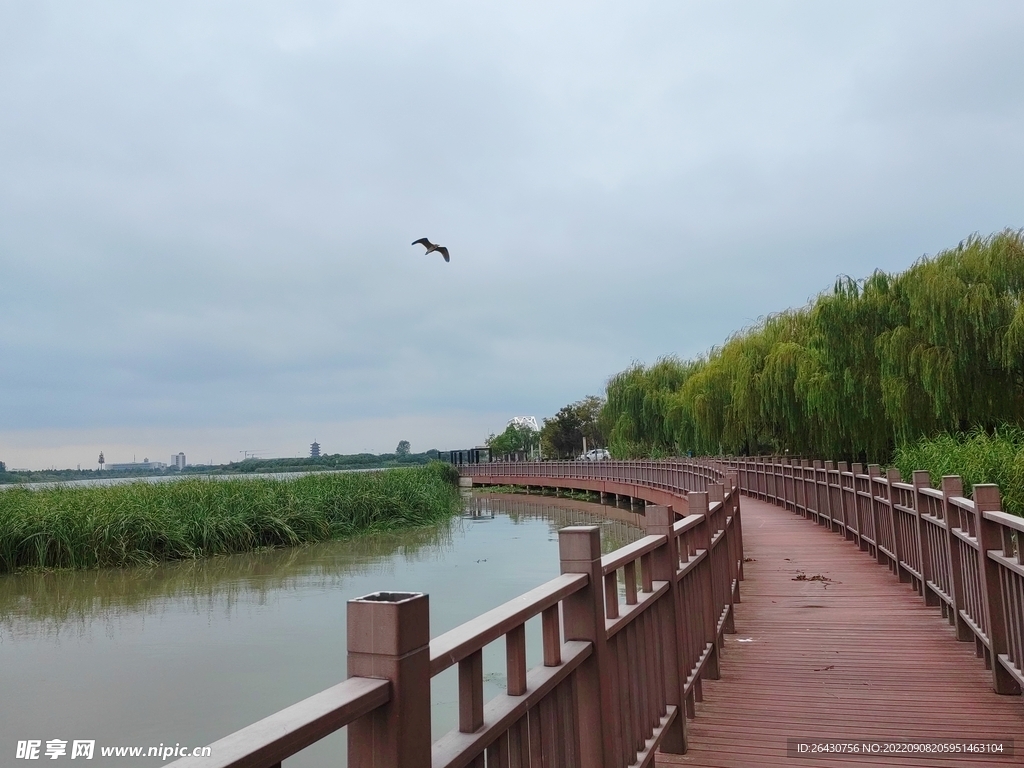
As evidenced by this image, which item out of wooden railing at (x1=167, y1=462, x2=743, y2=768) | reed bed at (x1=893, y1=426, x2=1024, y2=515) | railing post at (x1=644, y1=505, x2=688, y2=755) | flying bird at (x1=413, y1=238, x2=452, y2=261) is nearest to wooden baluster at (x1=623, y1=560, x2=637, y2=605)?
wooden railing at (x1=167, y1=462, x2=743, y2=768)

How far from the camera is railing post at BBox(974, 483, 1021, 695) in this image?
398 cm

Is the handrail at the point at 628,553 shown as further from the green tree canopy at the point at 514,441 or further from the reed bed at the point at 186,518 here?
the green tree canopy at the point at 514,441

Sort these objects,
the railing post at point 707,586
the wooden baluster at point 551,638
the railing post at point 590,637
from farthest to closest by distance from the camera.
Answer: the railing post at point 707,586, the railing post at point 590,637, the wooden baluster at point 551,638

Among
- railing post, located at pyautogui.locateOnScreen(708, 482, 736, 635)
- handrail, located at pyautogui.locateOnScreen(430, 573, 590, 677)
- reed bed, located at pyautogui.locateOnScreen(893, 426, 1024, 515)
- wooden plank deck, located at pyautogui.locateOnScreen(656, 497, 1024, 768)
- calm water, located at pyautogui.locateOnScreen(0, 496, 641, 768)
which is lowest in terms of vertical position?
calm water, located at pyautogui.locateOnScreen(0, 496, 641, 768)

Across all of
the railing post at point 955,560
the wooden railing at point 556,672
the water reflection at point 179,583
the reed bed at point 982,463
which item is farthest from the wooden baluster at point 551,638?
the water reflection at point 179,583

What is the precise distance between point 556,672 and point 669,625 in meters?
1.46

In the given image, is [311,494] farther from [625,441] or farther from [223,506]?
[625,441]

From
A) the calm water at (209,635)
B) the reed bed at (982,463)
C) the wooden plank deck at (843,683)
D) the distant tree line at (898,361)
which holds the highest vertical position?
the distant tree line at (898,361)

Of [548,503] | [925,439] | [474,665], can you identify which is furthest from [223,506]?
[548,503]

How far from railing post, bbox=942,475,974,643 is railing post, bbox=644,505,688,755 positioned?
91.4 inches

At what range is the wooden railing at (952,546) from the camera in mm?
3824

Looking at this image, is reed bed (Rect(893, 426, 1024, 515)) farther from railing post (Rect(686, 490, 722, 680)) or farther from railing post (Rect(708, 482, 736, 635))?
railing post (Rect(686, 490, 722, 680))

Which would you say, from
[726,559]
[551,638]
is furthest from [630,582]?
[726,559]

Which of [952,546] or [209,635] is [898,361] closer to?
[952,546]
